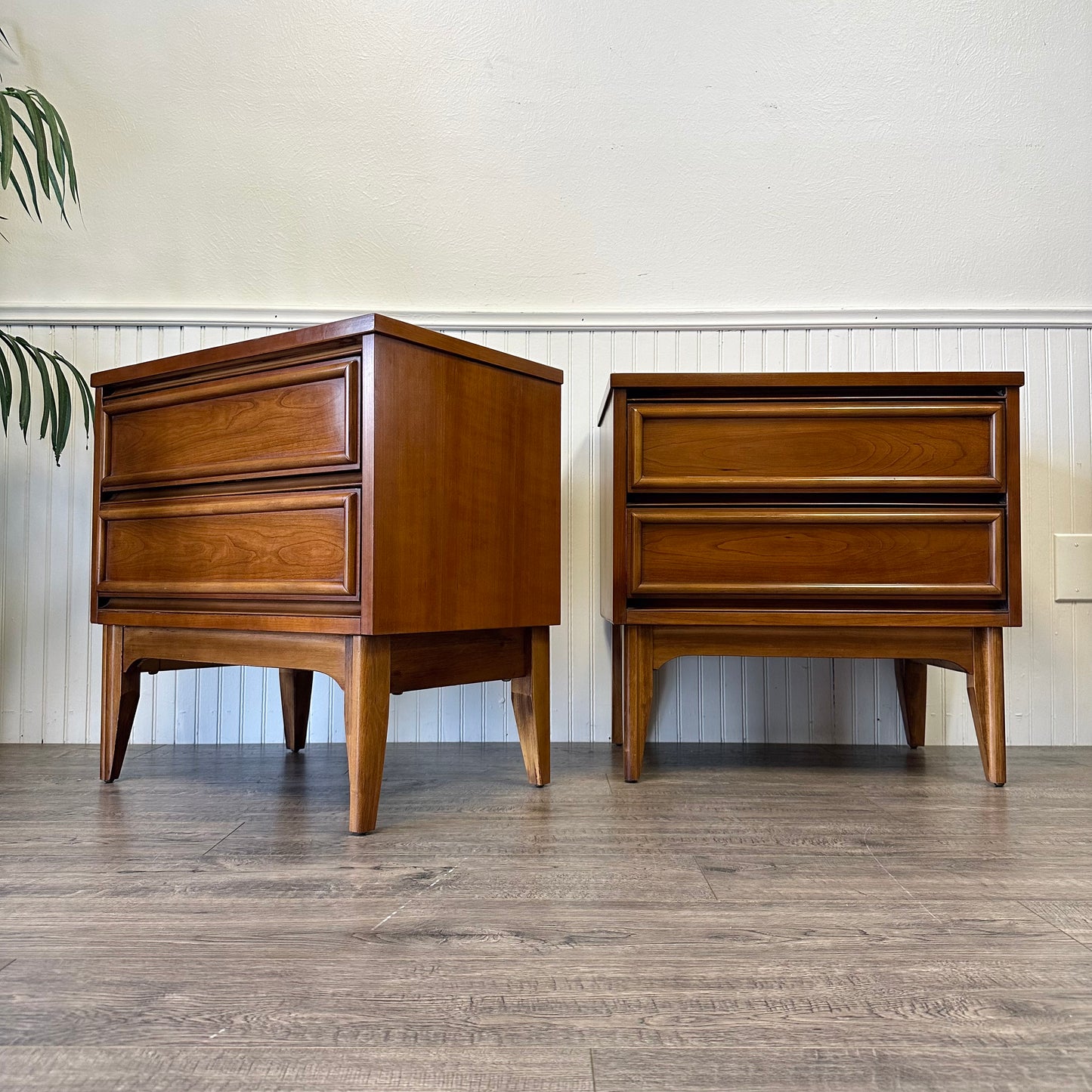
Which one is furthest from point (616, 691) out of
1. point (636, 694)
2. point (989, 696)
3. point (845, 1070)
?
point (845, 1070)

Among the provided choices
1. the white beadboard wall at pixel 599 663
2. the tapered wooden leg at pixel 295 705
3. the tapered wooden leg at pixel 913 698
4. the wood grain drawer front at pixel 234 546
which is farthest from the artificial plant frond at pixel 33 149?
the tapered wooden leg at pixel 913 698

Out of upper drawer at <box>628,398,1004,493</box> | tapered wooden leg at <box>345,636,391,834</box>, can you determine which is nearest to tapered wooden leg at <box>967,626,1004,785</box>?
upper drawer at <box>628,398,1004,493</box>

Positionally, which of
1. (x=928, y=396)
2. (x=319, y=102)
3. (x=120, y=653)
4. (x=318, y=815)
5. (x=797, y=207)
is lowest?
(x=318, y=815)

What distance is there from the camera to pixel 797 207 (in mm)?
1868

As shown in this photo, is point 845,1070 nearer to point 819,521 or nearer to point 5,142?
point 819,521

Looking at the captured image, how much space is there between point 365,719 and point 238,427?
0.50 meters

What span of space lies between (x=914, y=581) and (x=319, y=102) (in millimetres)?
1674

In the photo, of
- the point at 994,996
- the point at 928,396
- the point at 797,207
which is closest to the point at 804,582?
the point at 928,396

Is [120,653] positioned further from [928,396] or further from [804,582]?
[928,396]

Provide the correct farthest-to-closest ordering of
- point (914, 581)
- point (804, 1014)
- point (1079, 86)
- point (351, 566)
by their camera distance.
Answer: point (1079, 86) < point (914, 581) < point (351, 566) < point (804, 1014)

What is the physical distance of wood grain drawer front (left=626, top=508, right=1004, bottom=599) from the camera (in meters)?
1.37

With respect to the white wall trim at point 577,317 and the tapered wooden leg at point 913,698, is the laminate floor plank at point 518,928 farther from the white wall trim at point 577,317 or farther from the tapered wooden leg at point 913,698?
the white wall trim at point 577,317

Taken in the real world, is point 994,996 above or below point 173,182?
below

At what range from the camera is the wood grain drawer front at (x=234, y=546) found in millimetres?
1118
